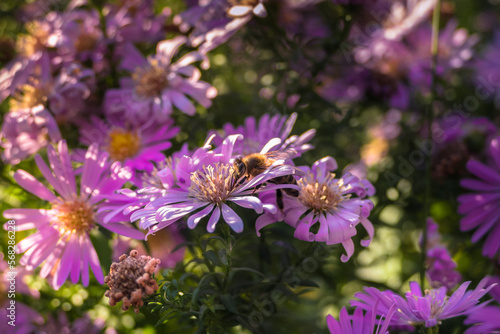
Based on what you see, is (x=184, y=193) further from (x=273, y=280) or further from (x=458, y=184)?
(x=458, y=184)

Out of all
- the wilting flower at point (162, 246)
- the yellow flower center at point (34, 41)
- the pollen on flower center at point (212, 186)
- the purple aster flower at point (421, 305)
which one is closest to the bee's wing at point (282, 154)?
the pollen on flower center at point (212, 186)

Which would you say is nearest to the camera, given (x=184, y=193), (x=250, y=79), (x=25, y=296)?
(x=184, y=193)

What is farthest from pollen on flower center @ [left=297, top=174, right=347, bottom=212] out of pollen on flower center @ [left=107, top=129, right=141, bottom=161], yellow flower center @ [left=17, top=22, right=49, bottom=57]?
yellow flower center @ [left=17, top=22, right=49, bottom=57]

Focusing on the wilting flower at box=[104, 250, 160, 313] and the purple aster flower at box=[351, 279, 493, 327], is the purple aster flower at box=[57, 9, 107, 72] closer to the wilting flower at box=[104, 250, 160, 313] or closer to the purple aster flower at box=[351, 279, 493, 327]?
the wilting flower at box=[104, 250, 160, 313]

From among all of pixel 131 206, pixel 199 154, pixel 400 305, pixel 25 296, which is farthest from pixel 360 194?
pixel 25 296

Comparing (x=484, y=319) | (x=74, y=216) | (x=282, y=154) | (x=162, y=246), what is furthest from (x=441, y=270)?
(x=74, y=216)

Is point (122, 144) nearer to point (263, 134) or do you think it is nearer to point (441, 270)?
point (263, 134)
